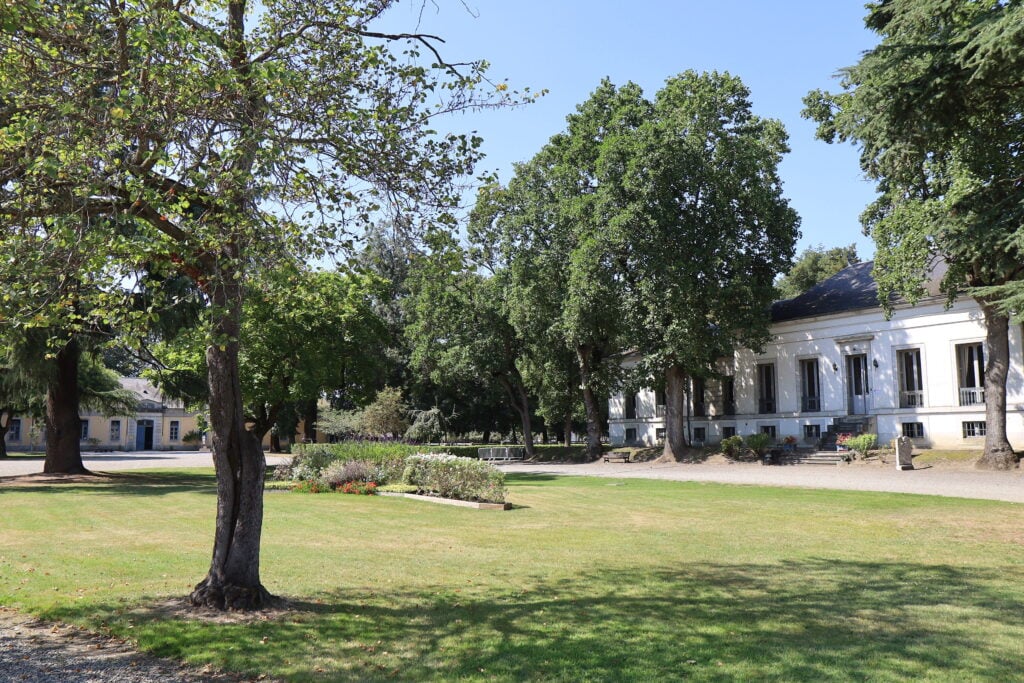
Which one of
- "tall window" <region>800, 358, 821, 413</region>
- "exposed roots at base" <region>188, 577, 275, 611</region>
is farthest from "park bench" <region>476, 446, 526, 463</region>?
"exposed roots at base" <region>188, 577, 275, 611</region>

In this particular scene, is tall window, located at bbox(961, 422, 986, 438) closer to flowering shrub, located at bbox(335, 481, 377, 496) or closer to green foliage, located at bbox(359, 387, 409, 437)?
flowering shrub, located at bbox(335, 481, 377, 496)

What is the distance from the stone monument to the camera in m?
27.3

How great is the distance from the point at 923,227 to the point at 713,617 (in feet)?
67.0

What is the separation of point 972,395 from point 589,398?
688 inches

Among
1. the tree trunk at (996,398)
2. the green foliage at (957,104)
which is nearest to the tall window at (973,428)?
the tree trunk at (996,398)

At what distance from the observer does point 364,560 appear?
1013 cm

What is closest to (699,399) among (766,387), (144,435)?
(766,387)

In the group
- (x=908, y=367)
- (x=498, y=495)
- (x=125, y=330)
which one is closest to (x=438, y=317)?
(x=908, y=367)

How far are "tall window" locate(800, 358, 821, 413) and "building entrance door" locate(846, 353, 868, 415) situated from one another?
1782 millimetres

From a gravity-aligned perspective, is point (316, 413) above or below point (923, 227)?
below

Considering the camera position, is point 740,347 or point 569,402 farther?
point 569,402

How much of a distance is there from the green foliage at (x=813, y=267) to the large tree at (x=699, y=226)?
30642 mm

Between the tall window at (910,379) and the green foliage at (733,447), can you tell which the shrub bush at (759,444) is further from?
the tall window at (910,379)

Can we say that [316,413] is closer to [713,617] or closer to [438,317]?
[438,317]
